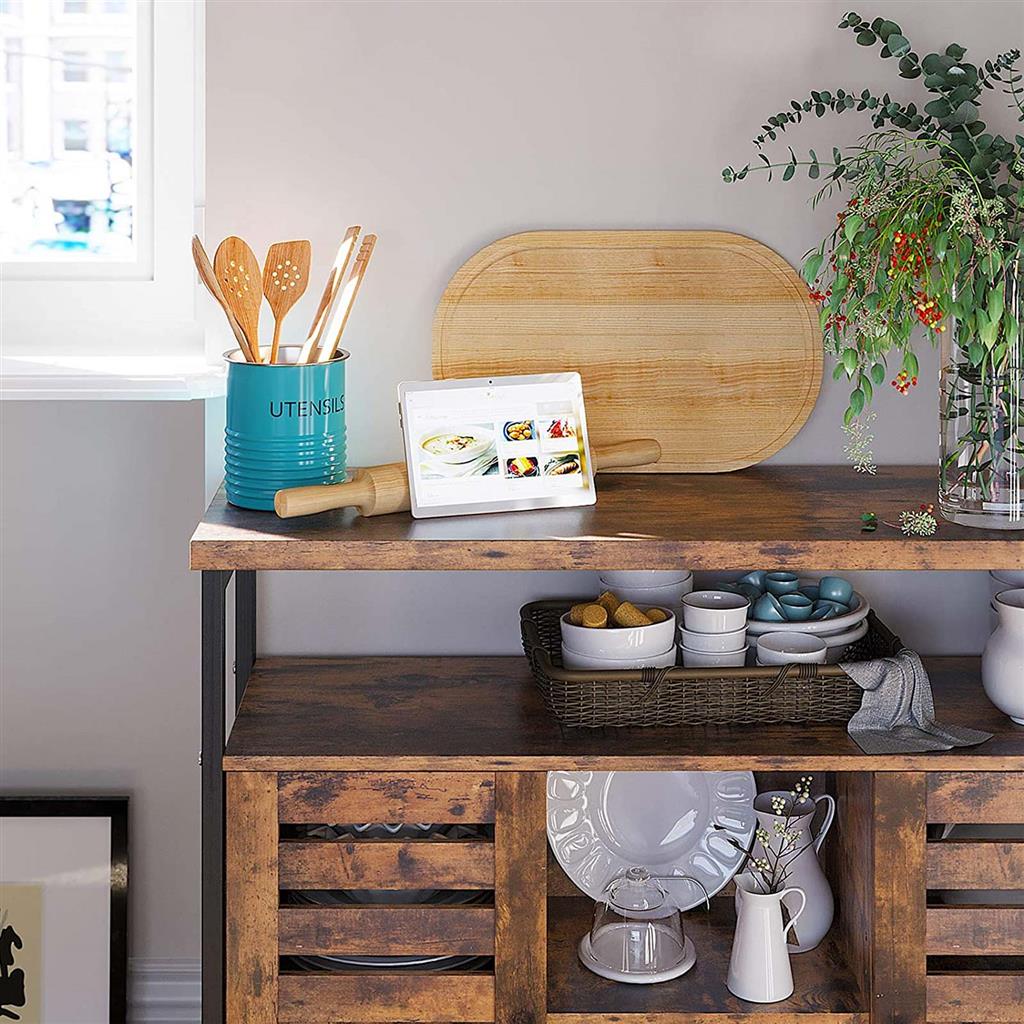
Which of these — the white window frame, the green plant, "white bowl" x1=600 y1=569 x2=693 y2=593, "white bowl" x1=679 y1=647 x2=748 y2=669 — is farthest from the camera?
the white window frame

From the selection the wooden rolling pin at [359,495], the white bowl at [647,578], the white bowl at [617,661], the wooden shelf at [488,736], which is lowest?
the wooden shelf at [488,736]

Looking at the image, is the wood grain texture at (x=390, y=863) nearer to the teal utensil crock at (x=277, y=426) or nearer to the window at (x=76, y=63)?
the teal utensil crock at (x=277, y=426)

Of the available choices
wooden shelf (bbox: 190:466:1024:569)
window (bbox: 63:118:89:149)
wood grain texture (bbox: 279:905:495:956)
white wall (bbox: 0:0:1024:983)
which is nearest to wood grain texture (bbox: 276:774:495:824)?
wood grain texture (bbox: 279:905:495:956)

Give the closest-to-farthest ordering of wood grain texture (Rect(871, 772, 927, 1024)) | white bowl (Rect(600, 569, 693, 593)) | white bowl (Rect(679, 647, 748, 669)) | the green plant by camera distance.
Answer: the green plant
wood grain texture (Rect(871, 772, 927, 1024))
white bowl (Rect(679, 647, 748, 669))
white bowl (Rect(600, 569, 693, 593))

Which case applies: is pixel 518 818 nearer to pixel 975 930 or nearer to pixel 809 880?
pixel 809 880

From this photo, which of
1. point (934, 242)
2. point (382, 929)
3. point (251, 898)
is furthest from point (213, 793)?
point (934, 242)

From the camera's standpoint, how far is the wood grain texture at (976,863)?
170 centimetres

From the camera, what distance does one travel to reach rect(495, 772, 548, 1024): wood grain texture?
1.67 meters

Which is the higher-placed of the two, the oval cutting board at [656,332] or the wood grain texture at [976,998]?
the oval cutting board at [656,332]

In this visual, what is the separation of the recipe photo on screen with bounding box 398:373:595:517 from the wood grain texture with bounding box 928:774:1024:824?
57 centimetres

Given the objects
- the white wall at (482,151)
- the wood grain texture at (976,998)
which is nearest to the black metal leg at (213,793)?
the white wall at (482,151)

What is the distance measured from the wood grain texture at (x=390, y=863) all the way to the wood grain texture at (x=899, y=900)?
485 millimetres

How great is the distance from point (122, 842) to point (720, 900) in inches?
36.9

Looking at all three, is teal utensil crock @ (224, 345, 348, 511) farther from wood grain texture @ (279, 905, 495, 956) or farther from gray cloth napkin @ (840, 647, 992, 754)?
gray cloth napkin @ (840, 647, 992, 754)
